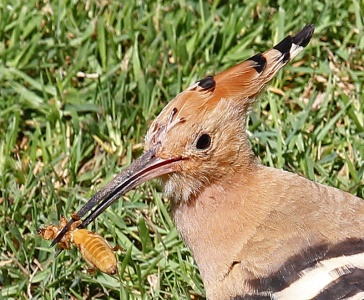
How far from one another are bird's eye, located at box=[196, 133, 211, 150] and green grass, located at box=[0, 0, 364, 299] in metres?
0.58

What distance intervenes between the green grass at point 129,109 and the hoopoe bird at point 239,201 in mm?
364

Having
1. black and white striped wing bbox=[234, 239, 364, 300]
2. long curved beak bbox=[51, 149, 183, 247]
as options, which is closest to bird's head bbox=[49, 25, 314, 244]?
long curved beak bbox=[51, 149, 183, 247]

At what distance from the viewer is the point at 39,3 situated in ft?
13.1

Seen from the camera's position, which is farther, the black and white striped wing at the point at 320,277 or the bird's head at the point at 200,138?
the bird's head at the point at 200,138

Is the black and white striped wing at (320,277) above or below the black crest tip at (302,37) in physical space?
below

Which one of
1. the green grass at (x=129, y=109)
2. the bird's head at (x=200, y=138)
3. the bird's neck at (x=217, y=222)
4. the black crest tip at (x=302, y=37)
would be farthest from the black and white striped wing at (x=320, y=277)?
the black crest tip at (x=302, y=37)

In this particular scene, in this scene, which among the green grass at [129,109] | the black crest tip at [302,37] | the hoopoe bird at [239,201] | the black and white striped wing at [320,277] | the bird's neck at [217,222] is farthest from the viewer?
the green grass at [129,109]

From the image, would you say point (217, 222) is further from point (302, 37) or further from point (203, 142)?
point (302, 37)

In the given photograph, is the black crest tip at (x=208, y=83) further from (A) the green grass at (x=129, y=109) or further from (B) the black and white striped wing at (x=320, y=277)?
(A) the green grass at (x=129, y=109)

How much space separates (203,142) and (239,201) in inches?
8.5

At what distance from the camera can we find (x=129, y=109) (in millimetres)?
3598

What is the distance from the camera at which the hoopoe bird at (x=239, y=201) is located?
8.60 ft

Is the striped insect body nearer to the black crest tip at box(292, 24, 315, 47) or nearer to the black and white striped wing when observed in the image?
the black and white striped wing

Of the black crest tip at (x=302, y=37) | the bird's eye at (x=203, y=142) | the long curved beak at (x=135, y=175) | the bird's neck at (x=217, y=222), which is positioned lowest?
the bird's neck at (x=217, y=222)
